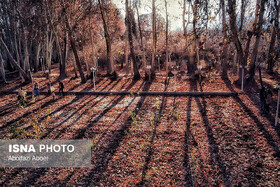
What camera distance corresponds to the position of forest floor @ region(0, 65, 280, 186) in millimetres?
6125

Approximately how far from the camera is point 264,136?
7977 millimetres

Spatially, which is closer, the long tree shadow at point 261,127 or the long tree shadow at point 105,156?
the long tree shadow at point 105,156

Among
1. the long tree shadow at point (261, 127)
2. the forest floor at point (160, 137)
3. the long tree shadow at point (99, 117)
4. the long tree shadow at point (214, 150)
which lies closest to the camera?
the long tree shadow at point (214, 150)

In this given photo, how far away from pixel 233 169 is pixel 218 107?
19.6ft

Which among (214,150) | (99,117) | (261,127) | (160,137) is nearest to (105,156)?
(160,137)

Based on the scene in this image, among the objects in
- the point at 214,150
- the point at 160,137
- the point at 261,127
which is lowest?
the point at 214,150

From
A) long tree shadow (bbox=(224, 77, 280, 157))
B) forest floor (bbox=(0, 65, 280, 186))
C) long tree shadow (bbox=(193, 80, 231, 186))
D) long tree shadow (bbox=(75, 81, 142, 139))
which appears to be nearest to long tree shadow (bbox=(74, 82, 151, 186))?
forest floor (bbox=(0, 65, 280, 186))

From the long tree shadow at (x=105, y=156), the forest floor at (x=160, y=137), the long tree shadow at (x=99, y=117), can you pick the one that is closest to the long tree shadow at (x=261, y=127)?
the forest floor at (x=160, y=137)

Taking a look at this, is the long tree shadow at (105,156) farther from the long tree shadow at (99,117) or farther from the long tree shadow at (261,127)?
the long tree shadow at (261,127)

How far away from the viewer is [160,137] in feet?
28.0

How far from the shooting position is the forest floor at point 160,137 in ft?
20.1

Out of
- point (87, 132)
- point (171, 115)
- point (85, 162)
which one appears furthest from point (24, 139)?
point (171, 115)

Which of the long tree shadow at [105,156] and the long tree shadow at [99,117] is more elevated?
the long tree shadow at [99,117]

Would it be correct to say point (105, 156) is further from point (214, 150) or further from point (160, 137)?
point (214, 150)
